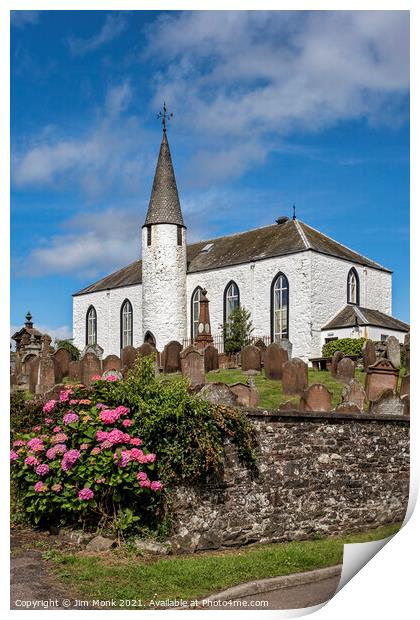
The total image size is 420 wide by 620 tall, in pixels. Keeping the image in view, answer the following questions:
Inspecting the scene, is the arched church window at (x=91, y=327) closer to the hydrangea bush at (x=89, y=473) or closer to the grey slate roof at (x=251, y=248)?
the grey slate roof at (x=251, y=248)

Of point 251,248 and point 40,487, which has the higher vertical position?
point 251,248

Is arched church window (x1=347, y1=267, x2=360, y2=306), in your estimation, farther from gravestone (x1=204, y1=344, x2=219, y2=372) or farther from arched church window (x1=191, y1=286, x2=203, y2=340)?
gravestone (x1=204, y1=344, x2=219, y2=372)

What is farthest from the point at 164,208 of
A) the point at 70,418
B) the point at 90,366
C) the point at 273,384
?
the point at 70,418

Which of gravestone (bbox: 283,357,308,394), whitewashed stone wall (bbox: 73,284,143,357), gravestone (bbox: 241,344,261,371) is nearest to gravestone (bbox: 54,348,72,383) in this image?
gravestone (bbox: 283,357,308,394)

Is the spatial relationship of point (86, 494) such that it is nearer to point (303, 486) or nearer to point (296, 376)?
point (303, 486)

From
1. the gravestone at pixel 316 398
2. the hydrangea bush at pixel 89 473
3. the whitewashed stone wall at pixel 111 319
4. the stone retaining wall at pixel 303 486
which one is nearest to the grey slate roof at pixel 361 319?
the whitewashed stone wall at pixel 111 319

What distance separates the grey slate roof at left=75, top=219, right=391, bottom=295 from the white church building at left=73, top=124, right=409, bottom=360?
4 cm

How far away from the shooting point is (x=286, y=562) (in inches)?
Answer: 271

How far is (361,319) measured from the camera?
2203cm

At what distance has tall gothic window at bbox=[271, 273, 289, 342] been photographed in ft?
79.7

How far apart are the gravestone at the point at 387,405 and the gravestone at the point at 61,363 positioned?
6.79 meters

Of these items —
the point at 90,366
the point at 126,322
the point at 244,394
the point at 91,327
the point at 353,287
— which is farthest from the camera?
the point at 126,322

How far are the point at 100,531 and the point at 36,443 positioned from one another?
1050 millimetres

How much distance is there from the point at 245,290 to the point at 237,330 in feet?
6.98
